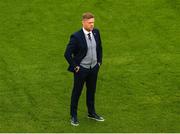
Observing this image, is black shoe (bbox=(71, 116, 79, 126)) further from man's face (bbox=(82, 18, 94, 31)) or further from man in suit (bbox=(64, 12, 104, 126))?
man's face (bbox=(82, 18, 94, 31))

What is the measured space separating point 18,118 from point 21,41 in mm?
3782

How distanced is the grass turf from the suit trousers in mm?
289

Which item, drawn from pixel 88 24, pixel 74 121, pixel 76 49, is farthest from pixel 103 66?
pixel 88 24

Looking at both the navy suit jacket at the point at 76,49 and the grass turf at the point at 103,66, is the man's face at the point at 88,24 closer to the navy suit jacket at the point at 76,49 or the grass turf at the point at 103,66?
the navy suit jacket at the point at 76,49

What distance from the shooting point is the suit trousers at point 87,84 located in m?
8.11

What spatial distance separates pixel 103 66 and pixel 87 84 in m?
2.47

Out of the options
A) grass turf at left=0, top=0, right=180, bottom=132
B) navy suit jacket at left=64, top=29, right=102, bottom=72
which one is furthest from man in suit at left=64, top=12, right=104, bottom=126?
grass turf at left=0, top=0, right=180, bottom=132

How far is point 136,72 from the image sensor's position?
34.4 feet

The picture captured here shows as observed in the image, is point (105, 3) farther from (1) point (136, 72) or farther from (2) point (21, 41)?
(1) point (136, 72)

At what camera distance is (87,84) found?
8375 millimetres

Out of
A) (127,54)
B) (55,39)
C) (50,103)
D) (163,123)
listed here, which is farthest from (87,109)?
(55,39)

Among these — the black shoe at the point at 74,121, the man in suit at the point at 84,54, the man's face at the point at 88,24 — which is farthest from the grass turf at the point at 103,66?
the man's face at the point at 88,24

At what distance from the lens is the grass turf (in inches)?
339

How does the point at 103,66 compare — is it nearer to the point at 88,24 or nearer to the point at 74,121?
the point at 74,121
